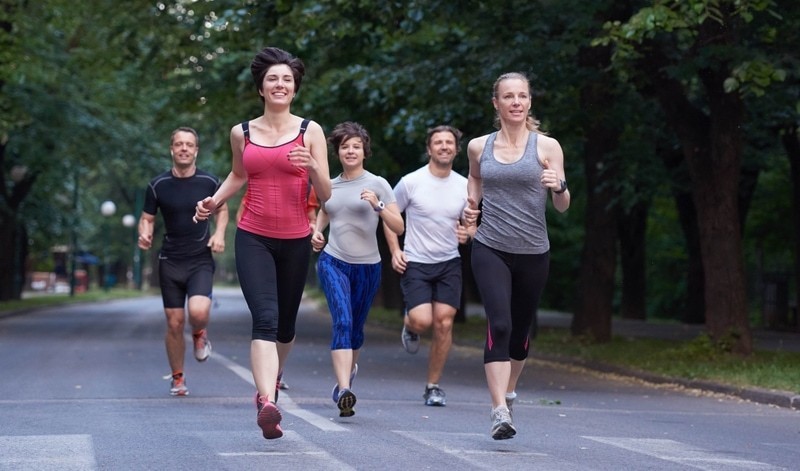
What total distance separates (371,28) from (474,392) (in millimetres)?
6196

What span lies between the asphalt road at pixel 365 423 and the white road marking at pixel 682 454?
11 millimetres

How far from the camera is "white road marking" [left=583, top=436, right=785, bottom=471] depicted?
7539 mm

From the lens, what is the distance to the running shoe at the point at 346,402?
917 centimetres

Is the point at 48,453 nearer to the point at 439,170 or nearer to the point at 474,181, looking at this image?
the point at 474,181

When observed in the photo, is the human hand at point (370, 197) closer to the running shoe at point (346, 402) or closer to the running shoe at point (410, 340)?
the running shoe at point (346, 402)

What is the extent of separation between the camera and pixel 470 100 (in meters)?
18.9

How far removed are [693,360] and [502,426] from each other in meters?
9.69

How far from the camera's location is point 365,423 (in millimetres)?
9289

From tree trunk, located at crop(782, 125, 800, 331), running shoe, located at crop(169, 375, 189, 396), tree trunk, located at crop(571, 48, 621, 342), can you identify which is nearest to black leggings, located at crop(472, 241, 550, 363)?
running shoe, located at crop(169, 375, 189, 396)

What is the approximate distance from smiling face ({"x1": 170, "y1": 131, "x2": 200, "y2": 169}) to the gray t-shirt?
6.17ft

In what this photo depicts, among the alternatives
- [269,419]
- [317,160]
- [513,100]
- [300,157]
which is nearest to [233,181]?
[317,160]

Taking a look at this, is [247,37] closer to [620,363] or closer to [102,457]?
[620,363]

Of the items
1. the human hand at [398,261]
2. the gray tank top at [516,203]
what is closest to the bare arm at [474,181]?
the gray tank top at [516,203]

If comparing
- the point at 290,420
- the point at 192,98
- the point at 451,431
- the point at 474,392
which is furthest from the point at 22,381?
the point at 192,98
